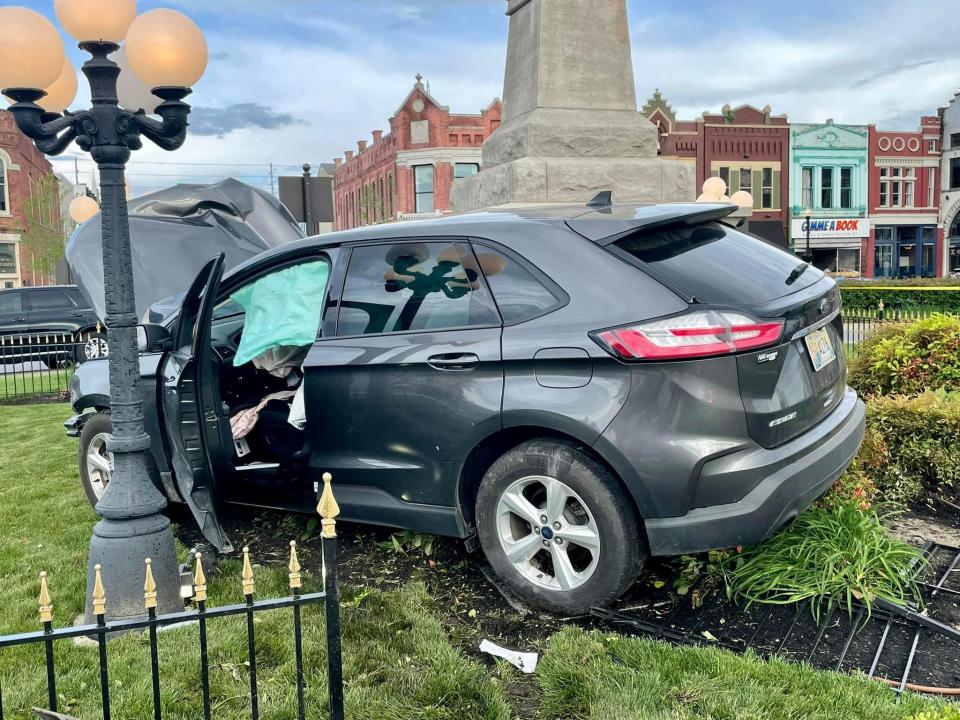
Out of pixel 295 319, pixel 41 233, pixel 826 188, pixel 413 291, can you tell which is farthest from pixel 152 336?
pixel 826 188

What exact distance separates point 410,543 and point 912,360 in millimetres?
4228

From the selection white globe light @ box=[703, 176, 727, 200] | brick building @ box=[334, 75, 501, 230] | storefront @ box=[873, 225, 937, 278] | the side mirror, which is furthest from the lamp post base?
storefront @ box=[873, 225, 937, 278]

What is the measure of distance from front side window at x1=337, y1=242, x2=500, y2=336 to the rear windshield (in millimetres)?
730

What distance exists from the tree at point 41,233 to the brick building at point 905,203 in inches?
1578

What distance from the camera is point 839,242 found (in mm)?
43750

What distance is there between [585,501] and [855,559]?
1307 mm

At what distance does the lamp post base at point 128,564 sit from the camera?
142 inches

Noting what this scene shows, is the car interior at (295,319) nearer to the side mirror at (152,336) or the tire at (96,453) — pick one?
the side mirror at (152,336)

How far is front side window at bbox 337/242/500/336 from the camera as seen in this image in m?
3.80

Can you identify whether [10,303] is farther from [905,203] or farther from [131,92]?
[905,203]

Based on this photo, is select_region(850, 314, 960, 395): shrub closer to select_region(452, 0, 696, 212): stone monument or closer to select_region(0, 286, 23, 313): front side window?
select_region(452, 0, 696, 212): stone monument

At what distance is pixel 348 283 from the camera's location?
423cm

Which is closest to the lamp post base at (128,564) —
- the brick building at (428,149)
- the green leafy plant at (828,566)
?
the green leafy plant at (828,566)

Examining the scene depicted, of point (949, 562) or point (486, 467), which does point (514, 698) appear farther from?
point (949, 562)
